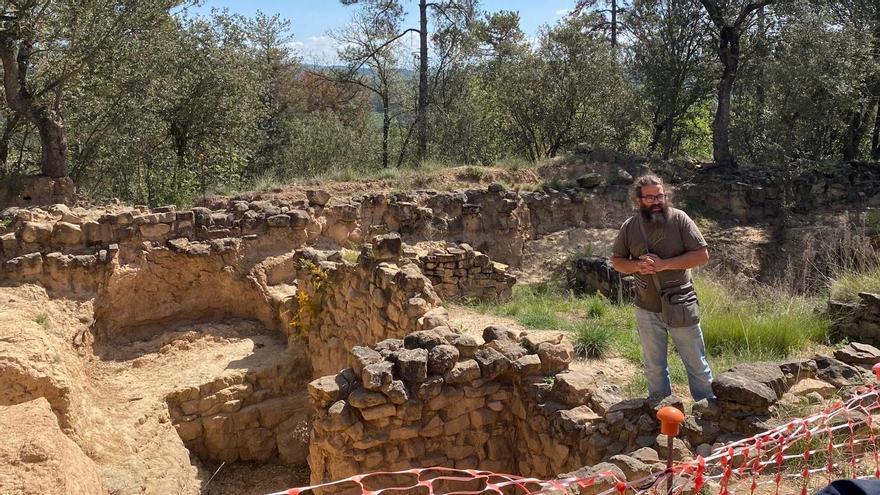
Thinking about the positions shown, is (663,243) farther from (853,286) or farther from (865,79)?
(865,79)

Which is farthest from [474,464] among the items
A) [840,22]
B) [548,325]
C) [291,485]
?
[840,22]

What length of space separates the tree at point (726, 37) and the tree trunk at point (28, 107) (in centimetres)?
1632

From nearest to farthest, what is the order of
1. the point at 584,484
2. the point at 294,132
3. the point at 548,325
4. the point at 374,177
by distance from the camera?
the point at 584,484
the point at 548,325
the point at 374,177
the point at 294,132

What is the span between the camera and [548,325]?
7.79m

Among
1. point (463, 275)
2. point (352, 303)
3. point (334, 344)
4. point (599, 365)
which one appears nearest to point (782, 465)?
point (599, 365)

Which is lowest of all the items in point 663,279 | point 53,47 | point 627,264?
point 663,279

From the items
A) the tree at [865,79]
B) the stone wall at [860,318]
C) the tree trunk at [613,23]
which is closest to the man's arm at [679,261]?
the stone wall at [860,318]

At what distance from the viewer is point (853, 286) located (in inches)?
285

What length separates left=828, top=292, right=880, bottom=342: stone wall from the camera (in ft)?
21.4

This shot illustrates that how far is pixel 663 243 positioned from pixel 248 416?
6.55m

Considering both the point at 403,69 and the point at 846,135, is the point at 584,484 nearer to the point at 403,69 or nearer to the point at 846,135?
the point at 846,135

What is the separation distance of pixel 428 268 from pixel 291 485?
3792 millimetres

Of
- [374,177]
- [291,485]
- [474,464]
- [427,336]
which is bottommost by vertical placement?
[291,485]

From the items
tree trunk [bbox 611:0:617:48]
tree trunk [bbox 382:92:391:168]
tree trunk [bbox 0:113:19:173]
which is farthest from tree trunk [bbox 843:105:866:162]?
tree trunk [bbox 0:113:19:173]
